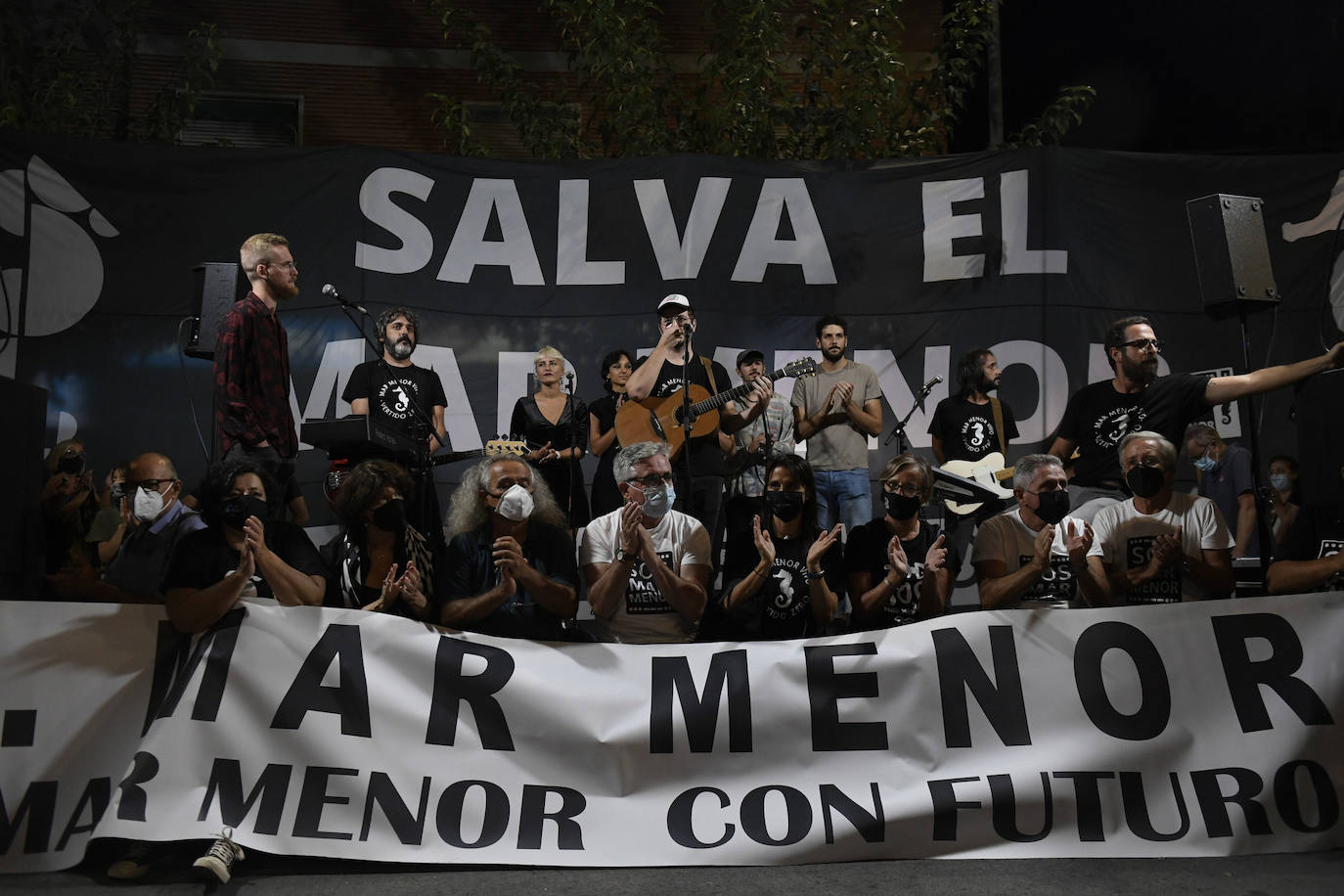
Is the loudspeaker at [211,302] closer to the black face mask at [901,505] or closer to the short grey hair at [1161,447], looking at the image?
the black face mask at [901,505]

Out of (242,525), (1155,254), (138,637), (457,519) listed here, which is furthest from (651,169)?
(138,637)

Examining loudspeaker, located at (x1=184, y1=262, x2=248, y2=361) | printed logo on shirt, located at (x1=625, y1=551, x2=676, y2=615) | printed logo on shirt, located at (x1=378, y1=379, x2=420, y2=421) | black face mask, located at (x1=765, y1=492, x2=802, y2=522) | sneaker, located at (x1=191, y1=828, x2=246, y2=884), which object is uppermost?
loudspeaker, located at (x1=184, y1=262, x2=248, y2=361)

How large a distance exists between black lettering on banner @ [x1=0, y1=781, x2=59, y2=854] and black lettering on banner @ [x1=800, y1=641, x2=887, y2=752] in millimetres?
2644

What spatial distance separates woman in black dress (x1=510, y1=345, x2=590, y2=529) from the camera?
7.31 m

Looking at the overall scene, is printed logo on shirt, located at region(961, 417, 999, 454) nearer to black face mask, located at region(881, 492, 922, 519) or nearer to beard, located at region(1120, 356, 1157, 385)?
beard, located at region(1120, 356, 1157, 385)

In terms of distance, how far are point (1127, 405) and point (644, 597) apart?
2.82 m

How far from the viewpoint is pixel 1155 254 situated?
8.15 m

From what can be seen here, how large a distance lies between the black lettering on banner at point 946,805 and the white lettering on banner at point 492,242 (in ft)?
16.9

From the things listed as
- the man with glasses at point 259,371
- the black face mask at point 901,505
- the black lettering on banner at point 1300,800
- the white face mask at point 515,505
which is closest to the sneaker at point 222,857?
the white face mask at point 515,505

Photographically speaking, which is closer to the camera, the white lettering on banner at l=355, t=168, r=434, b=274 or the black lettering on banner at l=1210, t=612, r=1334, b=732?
the black lettering on banner at l=1210, t=612, r=1334, b=732

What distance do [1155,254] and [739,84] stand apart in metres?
3.90

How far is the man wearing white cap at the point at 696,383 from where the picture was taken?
6973mm

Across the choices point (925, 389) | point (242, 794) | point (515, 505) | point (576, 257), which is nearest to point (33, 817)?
point (242, 794)

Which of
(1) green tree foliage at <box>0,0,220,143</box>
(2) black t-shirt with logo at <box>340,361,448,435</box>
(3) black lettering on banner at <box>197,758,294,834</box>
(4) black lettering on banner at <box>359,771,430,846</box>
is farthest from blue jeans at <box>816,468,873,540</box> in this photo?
(1) green tree foliage at <box>0,0,220,143</box>
